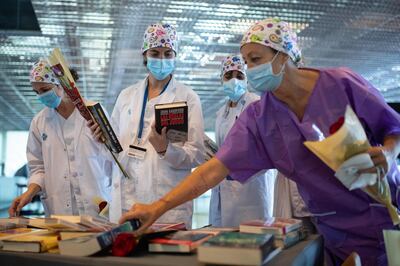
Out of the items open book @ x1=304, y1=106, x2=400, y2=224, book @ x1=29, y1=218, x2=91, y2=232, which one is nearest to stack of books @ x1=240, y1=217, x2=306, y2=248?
open book @ x1=304, y1=106, x2=400, y2=224

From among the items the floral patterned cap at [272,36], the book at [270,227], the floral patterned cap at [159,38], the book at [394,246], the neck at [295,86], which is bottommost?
the book at [394,246]

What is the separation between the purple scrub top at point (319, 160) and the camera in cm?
140

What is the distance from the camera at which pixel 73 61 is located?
5289 mm

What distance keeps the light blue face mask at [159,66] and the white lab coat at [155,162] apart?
8 cm

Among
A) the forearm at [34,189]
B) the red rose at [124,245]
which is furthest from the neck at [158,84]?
the red rose at [124,245]

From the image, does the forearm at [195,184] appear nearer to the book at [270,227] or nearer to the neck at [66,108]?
the book at [270,227]

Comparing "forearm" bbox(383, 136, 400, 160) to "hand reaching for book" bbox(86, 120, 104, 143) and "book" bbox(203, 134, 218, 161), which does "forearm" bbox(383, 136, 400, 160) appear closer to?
"book" bbox(203, 134, 218, 161)

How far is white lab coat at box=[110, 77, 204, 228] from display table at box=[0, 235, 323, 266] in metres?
0.93

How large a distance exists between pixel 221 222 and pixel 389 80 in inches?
184

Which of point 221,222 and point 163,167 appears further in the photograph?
point 221,222

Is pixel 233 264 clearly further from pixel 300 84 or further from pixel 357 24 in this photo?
pixel 357 24

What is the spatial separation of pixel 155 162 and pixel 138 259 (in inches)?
44.4

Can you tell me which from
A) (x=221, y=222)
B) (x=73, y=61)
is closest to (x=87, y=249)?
(x=221, y=222)

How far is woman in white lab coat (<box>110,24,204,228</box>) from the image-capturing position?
6.91ft
